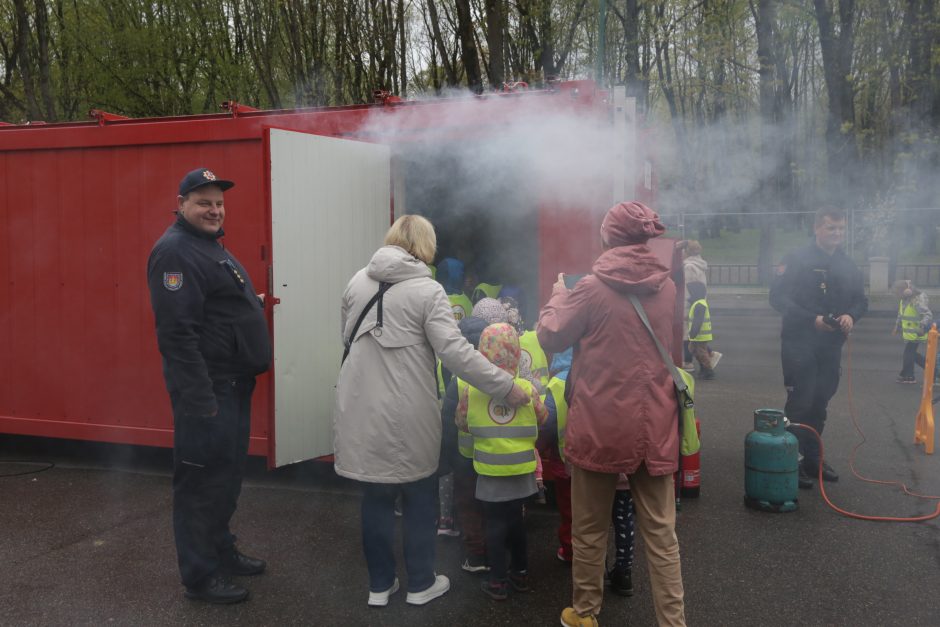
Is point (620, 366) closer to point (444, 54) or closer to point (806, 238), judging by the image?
point (444, 54)

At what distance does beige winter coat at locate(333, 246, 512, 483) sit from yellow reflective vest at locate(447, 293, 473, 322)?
243cm

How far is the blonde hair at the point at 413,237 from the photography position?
3.51m

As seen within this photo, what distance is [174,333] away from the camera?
133 inches

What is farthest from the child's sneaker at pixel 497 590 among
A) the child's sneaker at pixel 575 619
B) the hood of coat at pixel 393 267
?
the hood of coat at pixel 393 267

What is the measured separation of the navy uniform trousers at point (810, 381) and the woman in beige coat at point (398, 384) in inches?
107

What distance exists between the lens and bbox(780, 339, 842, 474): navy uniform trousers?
17.1ft

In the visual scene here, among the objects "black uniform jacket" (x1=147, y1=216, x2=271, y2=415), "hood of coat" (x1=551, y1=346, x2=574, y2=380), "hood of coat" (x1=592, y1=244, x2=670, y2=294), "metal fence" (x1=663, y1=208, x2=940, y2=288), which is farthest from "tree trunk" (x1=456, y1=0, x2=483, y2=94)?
"hood of coat" (x1=592, y1=244, x2=670, y2=294)

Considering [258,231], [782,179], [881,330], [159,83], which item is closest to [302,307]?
[258,231]

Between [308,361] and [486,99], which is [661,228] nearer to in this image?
[486,99]

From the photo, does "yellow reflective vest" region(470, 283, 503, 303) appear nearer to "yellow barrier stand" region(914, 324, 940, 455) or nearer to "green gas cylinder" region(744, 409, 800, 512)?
"green gas cylinder" region(744, 409, 800, 512)

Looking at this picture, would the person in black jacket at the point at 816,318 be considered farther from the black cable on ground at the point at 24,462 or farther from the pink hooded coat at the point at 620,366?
the black cable on ground at the point at 24,462

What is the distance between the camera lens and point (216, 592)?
3631 mm

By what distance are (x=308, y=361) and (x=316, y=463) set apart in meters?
1.21

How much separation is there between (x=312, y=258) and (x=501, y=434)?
2.11 metres
